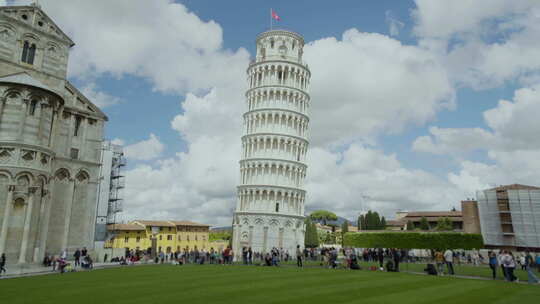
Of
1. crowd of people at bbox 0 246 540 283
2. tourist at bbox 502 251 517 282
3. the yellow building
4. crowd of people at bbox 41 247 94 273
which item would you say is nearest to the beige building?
crowd of people at bbox 41 247 94 273

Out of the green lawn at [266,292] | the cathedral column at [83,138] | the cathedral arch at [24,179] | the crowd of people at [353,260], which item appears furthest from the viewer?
the cathedral column at [83,138]

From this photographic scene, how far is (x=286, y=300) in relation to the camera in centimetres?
1350

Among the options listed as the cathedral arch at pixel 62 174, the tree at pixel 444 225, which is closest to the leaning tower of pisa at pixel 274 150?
the cathedral arch at pixel 62 174

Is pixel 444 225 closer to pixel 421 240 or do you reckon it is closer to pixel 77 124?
pixel 421 240

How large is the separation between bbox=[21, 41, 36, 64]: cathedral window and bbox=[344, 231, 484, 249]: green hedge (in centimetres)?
5533

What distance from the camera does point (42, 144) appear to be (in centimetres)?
3291

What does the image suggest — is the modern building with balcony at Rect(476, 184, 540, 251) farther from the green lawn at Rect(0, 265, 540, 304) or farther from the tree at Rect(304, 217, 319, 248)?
the green lawn at Rect(0, 265, 540, 304)

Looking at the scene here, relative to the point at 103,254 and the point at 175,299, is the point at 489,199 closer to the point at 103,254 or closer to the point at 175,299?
the point at 103,254

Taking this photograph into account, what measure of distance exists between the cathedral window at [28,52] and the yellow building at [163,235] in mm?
50601

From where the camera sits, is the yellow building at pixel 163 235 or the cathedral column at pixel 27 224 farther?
the yellow building at pixel 163 235

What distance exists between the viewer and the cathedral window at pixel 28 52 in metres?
35.4

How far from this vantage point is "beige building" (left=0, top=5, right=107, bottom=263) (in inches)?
1227

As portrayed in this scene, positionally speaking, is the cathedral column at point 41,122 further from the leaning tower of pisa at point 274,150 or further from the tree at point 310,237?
the tree at point 310,237

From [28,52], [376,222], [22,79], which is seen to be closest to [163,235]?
[376,222]
